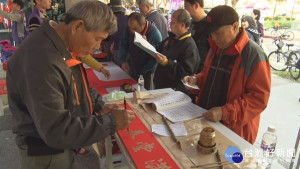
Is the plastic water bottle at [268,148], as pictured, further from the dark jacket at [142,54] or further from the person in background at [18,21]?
the person in background at [18,21]

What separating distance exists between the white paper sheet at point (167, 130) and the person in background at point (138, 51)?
1684 millimetres

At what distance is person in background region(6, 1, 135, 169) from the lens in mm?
897

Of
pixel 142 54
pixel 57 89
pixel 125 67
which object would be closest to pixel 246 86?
pixel 57 89

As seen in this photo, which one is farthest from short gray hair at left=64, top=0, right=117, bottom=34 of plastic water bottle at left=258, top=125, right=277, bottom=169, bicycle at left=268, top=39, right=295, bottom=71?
bicycle at left=268, top=39, right=295, bottom=71

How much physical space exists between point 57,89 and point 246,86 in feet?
3.73

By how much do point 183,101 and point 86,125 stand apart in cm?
92

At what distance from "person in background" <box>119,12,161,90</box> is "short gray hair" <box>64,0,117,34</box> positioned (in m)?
1.91

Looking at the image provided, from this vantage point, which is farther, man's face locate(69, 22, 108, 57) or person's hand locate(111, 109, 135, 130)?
person's hand locate(111, 109, 135, 130)

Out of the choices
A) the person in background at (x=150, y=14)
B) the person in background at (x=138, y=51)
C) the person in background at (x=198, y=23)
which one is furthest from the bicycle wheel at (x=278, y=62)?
the person in background at (x=138, y=51)

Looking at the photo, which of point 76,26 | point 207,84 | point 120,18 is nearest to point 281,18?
point 120,18

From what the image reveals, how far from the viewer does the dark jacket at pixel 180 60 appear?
2.39 meters

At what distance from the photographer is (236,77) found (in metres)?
1.54

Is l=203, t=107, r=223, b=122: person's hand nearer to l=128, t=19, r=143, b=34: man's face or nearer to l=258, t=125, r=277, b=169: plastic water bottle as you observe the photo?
l=258, t=125, r=277, b=169: plastic water bottle

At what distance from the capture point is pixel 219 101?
1679mm
